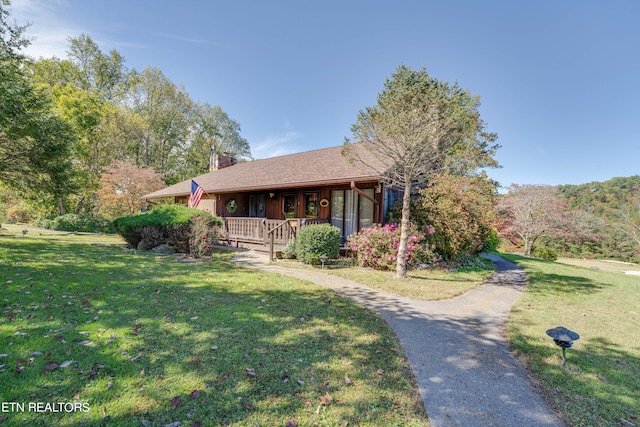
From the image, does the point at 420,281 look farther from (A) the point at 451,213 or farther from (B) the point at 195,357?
(B) the point at 195,357

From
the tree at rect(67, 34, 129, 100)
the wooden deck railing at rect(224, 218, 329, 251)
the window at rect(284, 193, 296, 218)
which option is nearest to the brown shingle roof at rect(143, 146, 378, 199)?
the window at rect(284, 193, 296, 218)

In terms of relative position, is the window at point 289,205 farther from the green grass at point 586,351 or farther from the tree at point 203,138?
the tree at point 203,138

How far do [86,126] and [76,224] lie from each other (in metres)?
8.31

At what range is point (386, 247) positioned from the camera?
29.5ft

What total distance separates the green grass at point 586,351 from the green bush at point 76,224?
2640cm

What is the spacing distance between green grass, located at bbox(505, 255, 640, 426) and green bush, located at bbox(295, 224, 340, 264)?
5450mm

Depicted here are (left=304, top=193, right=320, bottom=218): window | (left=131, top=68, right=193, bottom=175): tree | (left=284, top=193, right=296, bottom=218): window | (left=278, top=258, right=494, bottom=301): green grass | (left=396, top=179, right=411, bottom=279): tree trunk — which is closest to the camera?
(left=278, top=258, right=494, bottom=301): green grass

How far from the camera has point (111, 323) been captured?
12.4 ft

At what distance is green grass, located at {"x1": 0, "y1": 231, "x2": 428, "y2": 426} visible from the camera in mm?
2256

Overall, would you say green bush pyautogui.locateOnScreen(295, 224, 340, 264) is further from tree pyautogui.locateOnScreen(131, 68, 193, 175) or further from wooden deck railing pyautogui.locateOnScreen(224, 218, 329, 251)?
tree pyautogui.locateOnScreen(131, 68, 193, 175)

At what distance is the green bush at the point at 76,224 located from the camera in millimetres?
20062

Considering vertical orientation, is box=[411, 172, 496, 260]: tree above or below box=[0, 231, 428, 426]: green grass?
above

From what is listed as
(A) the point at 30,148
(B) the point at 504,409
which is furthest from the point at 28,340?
(A) the point at 30,148

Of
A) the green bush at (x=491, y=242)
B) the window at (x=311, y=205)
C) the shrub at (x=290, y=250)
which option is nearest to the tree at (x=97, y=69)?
the window at (x=311, y=205)
